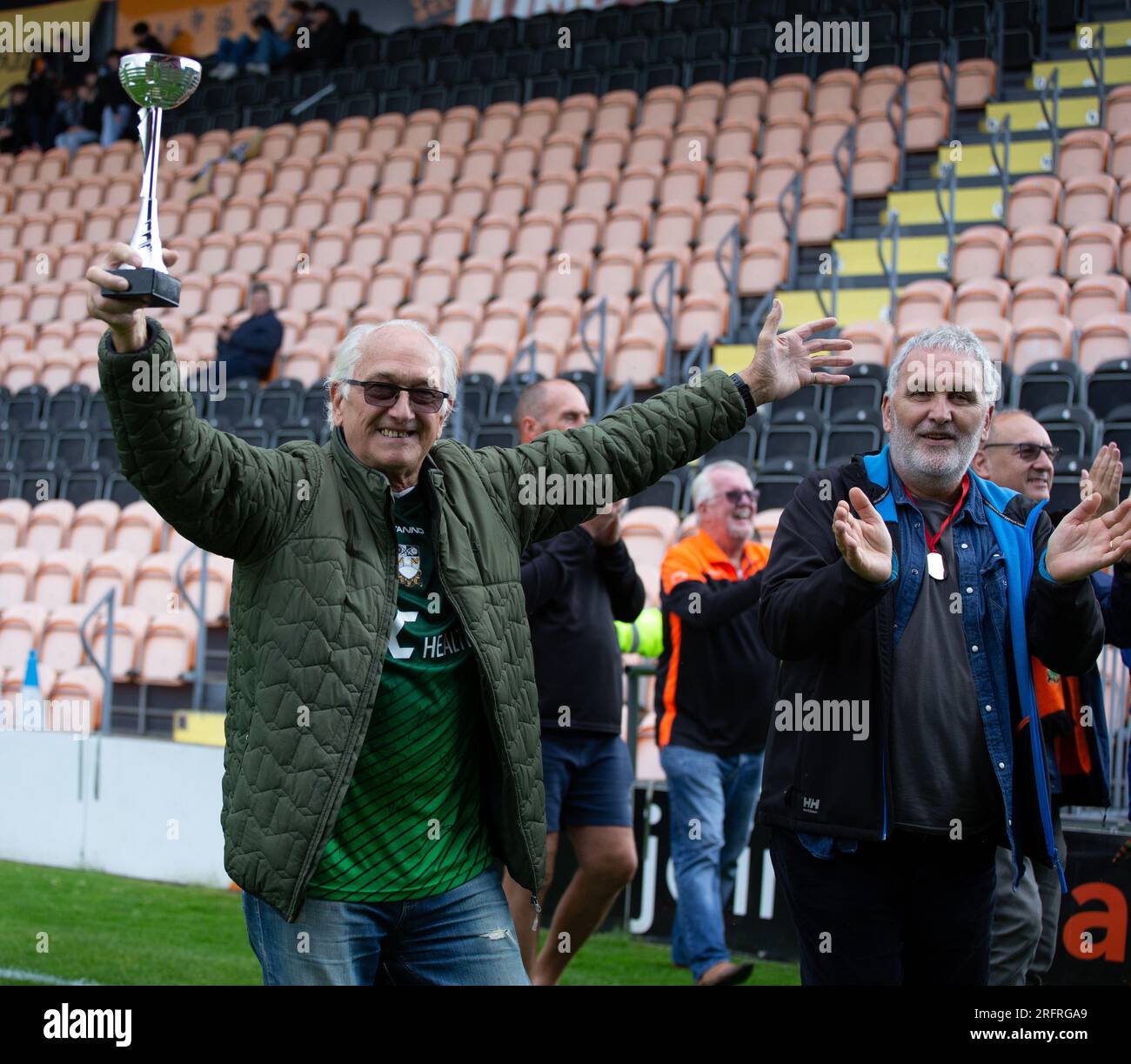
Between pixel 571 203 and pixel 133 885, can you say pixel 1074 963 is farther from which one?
pixel 571 203

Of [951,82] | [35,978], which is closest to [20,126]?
[951,82]

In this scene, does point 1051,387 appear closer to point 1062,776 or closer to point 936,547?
point 1062,776

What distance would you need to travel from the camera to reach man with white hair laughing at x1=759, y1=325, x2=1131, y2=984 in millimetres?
2732

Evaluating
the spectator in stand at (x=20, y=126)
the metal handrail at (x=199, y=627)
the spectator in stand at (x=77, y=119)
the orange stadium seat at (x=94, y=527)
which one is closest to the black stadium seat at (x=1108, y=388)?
the metal handrail at (x=199, y=627)

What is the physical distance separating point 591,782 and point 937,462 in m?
1.86

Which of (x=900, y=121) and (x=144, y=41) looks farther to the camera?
(x=144, y=41)

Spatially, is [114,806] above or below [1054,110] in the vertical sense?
below

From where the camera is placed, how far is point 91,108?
18578 millimetres

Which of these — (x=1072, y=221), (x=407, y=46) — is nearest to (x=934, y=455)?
(x=1072, y=221)

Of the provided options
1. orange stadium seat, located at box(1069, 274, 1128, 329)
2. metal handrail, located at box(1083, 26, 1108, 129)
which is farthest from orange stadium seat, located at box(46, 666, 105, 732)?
metal handrail, located at box(1083, 26, 1108, 129)

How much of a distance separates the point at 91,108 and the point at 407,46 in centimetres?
437

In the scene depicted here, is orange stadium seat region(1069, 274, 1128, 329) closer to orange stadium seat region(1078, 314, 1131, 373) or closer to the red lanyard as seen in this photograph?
orange stadium seat region(1078, 314, 1131, 373)

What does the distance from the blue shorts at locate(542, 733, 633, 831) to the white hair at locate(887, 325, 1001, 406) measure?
5.79 feet

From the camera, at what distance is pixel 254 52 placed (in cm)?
1864
